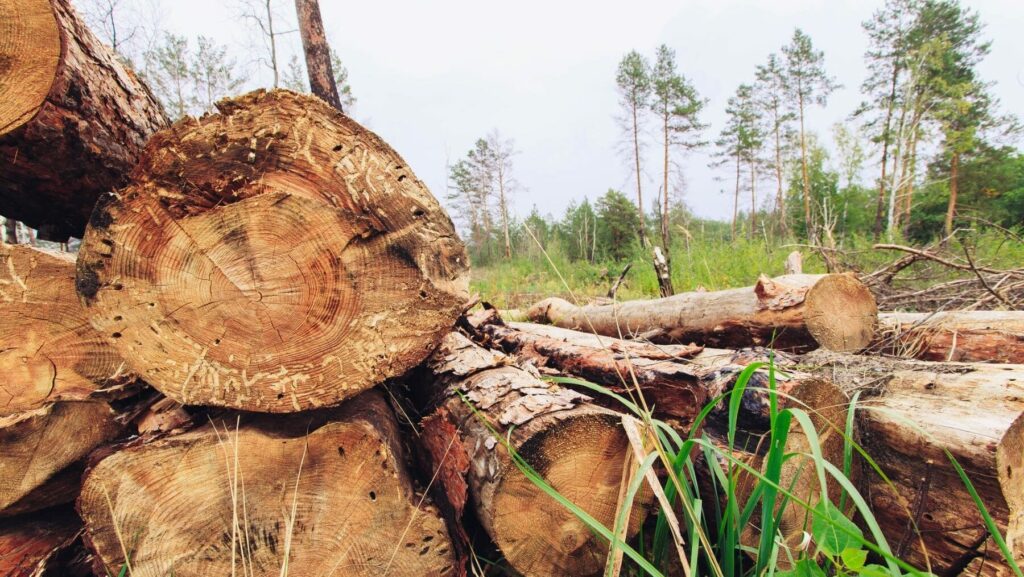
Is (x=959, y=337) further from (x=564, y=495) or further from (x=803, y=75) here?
(x=803, y=75)

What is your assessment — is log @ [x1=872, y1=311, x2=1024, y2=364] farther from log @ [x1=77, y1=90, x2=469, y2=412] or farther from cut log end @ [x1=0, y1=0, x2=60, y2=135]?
cut log end @ [x1=0, y1=0, x2=60, y2=135]

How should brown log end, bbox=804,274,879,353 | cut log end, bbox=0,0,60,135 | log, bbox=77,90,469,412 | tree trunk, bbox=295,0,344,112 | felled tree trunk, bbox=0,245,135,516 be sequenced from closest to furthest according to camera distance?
log, bbox=77,90,469,412 → cut log end, bbox=0,0,60,135 → felled tree trunk, bbox=0,245,135,516 → brown log end, bbox=804,274,879,353 → tree trunk, bbox=295,0,344,112

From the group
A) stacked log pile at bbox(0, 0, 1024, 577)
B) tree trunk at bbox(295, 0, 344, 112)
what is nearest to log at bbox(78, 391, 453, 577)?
stacked log pile at bbox(0, 0, 1024, 577)

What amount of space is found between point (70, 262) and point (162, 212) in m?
0.66

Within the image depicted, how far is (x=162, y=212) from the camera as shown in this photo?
96 cm

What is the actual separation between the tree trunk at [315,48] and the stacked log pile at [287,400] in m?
5.12

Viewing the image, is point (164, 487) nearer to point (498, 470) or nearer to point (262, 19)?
point (498, 470)

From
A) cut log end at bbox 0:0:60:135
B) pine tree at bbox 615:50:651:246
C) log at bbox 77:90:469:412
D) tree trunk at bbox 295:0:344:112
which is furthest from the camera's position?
pine tree at bbox 615:50:651:246

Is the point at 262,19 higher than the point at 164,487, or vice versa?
the point at 262,19

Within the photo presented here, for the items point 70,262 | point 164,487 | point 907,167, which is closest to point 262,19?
point 70,262

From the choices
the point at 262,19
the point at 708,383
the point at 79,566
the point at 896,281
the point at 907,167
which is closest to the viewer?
the point at 79,566

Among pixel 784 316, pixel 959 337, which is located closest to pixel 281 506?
pixel 784 316

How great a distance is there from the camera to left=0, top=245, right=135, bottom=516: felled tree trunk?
117 cm

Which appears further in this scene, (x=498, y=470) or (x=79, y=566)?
(x=79, y=566)
